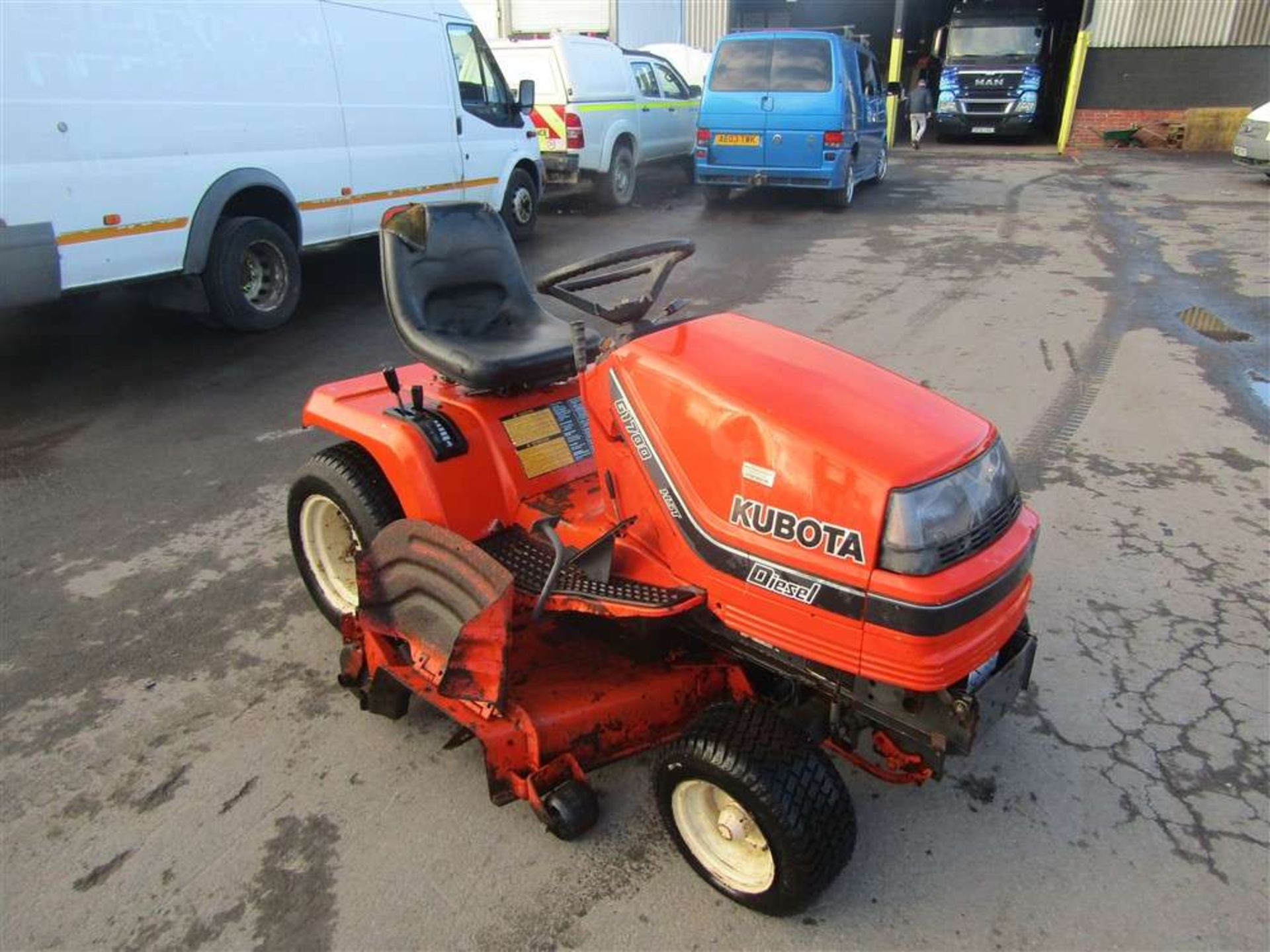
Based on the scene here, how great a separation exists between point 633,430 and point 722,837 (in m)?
1.07

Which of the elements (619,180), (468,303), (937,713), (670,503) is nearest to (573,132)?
(619,180)

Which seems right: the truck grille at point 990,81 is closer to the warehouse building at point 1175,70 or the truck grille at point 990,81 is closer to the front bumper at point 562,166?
the warehouse building at point 1175,70

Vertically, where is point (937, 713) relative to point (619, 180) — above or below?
above

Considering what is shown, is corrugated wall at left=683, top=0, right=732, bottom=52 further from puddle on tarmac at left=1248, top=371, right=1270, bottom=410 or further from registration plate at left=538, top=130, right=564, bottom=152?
puddle on tarmac at left=1248, top=371, right=1270, bottom=410

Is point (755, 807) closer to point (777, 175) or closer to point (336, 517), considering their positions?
point (336, 517)

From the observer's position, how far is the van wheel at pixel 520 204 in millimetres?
9336

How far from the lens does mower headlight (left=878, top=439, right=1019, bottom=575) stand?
1895 mm

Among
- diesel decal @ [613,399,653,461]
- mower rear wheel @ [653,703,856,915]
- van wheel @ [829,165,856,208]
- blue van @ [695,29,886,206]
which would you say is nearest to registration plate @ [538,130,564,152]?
blue van @ [695,29,886,206]

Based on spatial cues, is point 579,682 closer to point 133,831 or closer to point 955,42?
point 133,831

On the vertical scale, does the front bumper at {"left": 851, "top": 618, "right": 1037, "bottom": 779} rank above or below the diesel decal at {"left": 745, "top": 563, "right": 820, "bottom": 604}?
below

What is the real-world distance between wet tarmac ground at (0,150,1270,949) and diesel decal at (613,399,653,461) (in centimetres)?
99

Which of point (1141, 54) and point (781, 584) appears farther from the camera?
point (1141, 54)

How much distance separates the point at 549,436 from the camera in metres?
3.04

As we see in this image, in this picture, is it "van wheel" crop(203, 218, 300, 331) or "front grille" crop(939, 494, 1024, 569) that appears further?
"van wheel" crop(203, 218, 300, 331)
